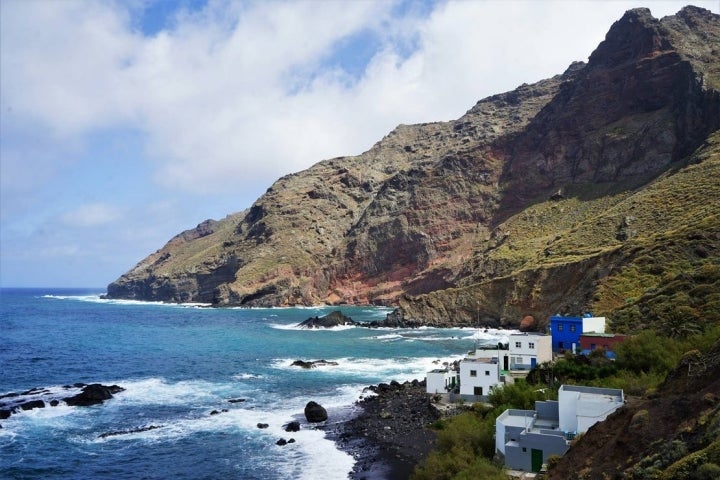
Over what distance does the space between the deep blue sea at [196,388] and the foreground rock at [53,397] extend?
110 cm

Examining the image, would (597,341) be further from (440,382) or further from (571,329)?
(440,382)

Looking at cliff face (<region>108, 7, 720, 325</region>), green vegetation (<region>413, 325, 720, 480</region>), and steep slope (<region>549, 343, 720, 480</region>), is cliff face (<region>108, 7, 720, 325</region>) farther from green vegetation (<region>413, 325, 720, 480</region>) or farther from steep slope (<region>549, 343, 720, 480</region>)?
steep slope (<region>549, 343, 720, 480</region>)

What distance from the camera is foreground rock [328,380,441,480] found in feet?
108

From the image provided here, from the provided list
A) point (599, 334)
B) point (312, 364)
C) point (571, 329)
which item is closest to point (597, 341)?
point (599, 334)

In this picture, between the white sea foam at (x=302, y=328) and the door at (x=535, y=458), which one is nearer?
the door at (x=535, y=458)

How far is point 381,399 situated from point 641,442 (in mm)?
32595

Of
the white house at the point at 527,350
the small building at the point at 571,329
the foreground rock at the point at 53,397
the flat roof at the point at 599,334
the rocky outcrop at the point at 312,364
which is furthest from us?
the rocky outcrop at the point at 312,364

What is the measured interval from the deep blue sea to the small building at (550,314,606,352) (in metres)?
14.6

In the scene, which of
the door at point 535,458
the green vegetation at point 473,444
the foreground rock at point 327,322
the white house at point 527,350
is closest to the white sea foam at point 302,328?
the foreground rock at point 327,322

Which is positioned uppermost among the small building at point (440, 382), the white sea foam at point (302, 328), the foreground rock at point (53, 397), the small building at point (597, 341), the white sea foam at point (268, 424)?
the small building at point (597, 341)

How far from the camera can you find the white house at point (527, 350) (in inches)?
1852

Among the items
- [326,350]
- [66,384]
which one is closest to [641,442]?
[66,384]

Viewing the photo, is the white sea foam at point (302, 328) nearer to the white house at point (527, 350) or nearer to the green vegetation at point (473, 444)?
the white house at point (527, 350)

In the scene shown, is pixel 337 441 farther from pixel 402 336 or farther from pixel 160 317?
pixel 160 317
